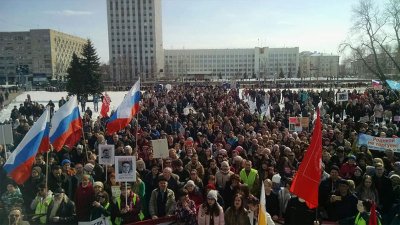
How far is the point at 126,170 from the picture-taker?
6.55 metres

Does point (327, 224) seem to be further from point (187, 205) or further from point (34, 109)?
point (34, 109)

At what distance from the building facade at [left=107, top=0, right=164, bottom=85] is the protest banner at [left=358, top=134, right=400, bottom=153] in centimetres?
11770

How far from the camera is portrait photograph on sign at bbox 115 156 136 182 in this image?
21.5 ft

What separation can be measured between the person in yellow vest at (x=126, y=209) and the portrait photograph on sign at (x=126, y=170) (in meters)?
0.20

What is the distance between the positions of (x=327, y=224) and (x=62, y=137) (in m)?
5.99

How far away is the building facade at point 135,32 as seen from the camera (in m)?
127

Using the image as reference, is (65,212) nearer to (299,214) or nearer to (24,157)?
(24,157)

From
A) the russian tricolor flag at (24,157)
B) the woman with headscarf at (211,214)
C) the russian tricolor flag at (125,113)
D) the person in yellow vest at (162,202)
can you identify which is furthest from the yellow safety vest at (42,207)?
the russian tricolor flag at (125,113)

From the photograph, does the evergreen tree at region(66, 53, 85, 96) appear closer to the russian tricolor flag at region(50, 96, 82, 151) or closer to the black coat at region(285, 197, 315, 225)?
the russian tricolor flag at region(50, 96, 82, 151)

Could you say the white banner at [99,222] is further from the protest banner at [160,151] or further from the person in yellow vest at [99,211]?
the protest banner at [160,151]

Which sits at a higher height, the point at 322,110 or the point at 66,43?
the point at 66,43

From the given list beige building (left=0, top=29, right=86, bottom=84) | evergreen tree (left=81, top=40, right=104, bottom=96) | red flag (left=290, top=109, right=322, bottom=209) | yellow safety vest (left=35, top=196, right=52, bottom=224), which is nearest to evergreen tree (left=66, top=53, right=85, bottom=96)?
evergreen tree (left=81, top=40, right=104, bottom=96)

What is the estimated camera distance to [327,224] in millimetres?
6062

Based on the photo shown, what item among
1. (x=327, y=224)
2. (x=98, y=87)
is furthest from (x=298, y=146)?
(x=98, y=87)
